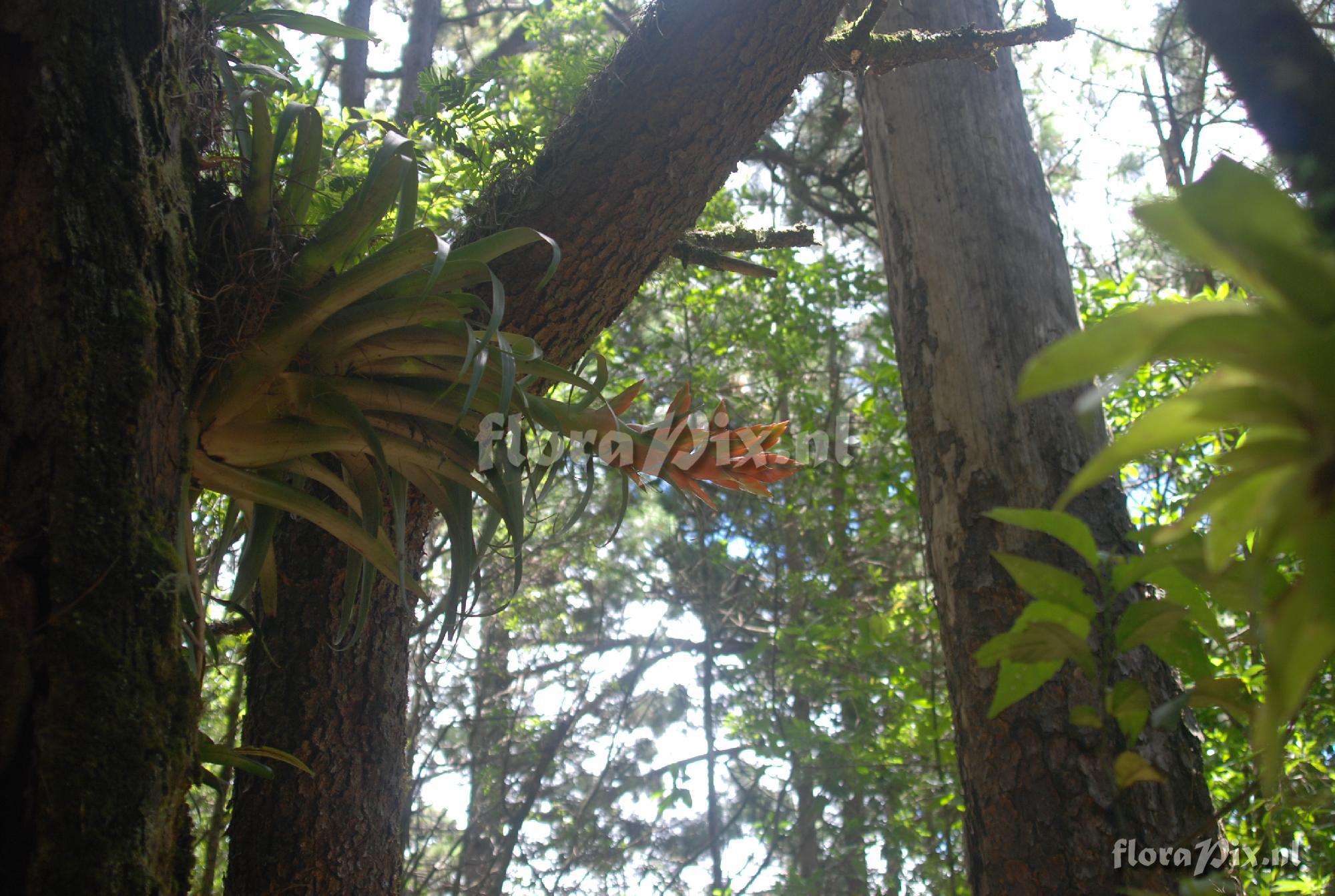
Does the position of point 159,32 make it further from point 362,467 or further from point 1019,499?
point 1019,499

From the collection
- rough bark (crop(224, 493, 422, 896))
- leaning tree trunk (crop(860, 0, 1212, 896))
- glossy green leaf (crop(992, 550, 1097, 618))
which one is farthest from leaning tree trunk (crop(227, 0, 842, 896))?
glossy green leaf (crop(992, 550, 1097, 618))

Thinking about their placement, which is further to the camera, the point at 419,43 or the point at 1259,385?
the point at 419,43

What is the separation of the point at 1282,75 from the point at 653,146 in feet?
3.98

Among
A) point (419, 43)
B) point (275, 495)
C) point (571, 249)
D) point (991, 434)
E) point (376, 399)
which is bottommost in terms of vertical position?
point (275, 495)

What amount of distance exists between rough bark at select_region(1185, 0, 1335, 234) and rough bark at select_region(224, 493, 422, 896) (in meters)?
1.33

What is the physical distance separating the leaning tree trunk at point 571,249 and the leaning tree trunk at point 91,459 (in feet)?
1.90

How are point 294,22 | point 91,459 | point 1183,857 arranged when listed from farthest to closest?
point 294,22
point 1183,857
point 91,459

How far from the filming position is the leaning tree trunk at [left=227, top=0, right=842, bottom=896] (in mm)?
1447

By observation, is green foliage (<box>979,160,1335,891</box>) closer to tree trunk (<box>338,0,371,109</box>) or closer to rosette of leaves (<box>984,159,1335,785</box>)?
rosette of leaves (<box>984,159,1335,785</box>)

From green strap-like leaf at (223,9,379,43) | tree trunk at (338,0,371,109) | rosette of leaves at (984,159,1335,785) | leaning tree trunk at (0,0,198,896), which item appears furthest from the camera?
tree trunk at (338,0,371,109)

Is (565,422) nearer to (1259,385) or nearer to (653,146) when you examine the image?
(653,146)

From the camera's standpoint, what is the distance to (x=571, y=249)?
5.43 feet

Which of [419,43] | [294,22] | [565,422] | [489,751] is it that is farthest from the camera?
[489,751]

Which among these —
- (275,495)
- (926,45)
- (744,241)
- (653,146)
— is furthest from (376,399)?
(926,45)
